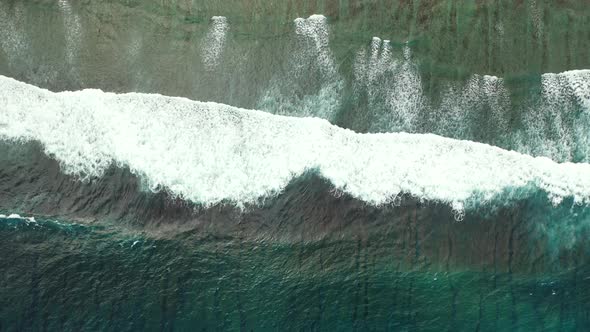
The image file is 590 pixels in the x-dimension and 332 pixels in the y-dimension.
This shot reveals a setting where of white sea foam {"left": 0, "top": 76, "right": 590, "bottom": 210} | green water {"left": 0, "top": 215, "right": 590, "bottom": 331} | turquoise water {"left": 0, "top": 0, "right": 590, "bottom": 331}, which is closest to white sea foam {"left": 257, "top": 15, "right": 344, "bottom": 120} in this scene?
turquoise water {"left": 0, "top": 0, "right": 590, "bottom": 331}

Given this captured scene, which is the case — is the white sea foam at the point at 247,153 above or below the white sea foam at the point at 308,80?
below

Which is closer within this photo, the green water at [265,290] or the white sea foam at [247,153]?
the green water at [265,290]

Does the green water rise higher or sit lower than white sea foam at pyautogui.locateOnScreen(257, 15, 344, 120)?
lower

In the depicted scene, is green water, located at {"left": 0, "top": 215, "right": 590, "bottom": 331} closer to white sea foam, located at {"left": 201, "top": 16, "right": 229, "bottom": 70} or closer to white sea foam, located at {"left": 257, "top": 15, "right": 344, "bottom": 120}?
white sea foam, located at {"left": 257, "top": 15, "right": 344, "bottom": 120}

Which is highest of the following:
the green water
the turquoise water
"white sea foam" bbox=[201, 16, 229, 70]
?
"white sea foam" bbox=[201, 16, 229, 70]

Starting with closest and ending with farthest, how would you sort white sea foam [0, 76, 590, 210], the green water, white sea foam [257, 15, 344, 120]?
1. the green water
2. white sea foam [0, 76, 590, 210]
3. white sea foam [257, 15, 344, 120]

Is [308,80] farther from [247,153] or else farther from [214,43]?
[247,153]

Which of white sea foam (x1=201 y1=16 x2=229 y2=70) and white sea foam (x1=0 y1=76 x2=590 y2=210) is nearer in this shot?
white sea foam (x1=0 y1=76 x2=590 y2=210)

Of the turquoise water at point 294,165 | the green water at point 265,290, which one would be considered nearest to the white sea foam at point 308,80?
the turquoise water at point 294,165

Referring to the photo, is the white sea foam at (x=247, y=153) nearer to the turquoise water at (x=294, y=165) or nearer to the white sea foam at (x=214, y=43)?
the turquoise water at (x=294, y=165)

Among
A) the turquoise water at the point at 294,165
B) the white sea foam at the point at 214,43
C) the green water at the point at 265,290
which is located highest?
the white sea foam at the point at 214,43
